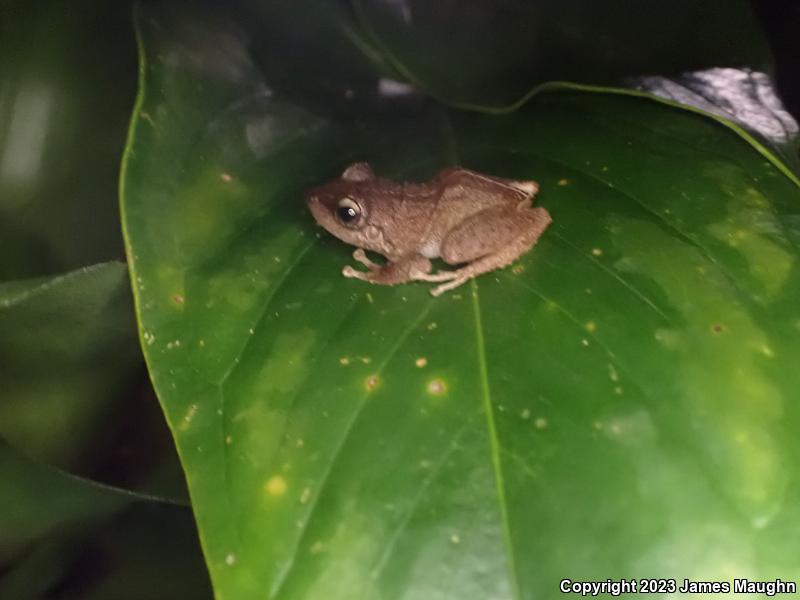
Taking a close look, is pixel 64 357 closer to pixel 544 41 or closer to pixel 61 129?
pixel 61 129

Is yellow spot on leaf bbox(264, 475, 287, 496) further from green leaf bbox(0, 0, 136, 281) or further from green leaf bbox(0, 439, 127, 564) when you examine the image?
green leaf bbox(0, 0, 136, 281)

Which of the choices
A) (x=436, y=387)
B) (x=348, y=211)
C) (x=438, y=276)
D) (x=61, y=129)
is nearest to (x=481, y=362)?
(x=436, y=387)

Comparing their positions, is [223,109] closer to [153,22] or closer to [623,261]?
[153,22]

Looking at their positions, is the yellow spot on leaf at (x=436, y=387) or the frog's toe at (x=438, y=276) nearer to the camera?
the yellow spot on leaf at (x=436, y=387)

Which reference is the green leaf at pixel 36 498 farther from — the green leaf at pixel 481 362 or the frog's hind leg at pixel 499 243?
the frog's hind leg at pixel 499 243

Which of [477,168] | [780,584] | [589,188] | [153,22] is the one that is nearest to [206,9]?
[153,22]

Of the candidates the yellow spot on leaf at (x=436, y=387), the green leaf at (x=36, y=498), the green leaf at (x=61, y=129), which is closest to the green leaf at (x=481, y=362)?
the yellow spot on leaf at (x=436, y=387)
